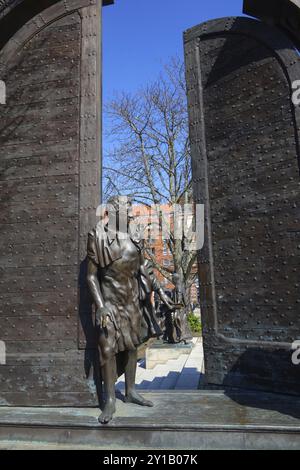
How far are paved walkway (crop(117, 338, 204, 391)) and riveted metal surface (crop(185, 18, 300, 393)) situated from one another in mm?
2218

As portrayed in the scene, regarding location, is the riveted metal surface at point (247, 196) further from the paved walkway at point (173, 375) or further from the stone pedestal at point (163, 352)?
the stone pedestal at point (163, 352)

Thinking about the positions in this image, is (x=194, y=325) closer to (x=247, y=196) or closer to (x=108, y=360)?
(x=247, y=196)

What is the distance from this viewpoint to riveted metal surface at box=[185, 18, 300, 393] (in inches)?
170

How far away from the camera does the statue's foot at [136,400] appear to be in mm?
3829

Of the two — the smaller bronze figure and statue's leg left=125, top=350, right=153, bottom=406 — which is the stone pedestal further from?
statue's leg left=125, top=350, right=153, bottom=406

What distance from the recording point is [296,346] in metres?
4.11

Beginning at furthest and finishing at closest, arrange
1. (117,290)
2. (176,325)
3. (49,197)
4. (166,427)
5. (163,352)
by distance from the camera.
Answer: (176,325) → (163,352) → (49,197) → (117,290) → (166,427)

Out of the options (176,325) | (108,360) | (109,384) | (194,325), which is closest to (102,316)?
(108,360)

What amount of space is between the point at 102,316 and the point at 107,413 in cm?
93

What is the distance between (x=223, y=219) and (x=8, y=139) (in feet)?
10.3

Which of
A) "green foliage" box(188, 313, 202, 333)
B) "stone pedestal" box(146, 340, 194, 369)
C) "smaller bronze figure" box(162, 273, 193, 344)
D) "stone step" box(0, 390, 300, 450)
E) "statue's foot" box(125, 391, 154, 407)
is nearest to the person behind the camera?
"stone step" box(0, 390, 300, 450)

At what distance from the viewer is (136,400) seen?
154 inches

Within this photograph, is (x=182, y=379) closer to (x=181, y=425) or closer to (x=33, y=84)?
(x=181, y=425)

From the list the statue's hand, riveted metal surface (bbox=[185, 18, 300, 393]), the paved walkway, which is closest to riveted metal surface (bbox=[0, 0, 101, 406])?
the statue's hand
